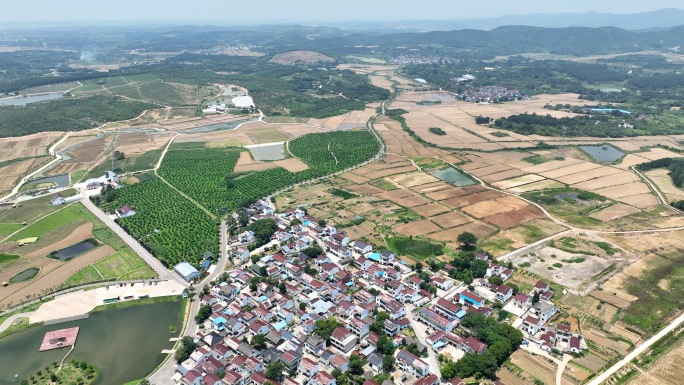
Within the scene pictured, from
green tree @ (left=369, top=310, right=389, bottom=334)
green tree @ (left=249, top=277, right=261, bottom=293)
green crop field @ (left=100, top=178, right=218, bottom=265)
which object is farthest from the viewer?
green crop field @ (left=100, top=178, right=218, bottom=265)

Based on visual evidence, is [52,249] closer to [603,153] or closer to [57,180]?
[57,180]

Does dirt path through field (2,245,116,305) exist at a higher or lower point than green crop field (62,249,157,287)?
lower

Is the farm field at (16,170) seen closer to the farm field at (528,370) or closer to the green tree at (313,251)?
the green tree at (313,251)

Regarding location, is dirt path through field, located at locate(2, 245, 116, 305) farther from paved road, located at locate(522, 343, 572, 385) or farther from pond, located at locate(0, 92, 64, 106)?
pond, located at locate(0, 92, 64, 106)

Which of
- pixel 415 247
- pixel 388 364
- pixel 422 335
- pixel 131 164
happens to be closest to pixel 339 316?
pixel 422 335

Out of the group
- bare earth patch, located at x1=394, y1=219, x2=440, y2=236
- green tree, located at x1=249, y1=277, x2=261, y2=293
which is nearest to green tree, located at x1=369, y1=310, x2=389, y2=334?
green tree, located at x1=249, y1=277, x2=261, y2=293

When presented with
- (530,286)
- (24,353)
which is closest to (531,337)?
(530,286)
